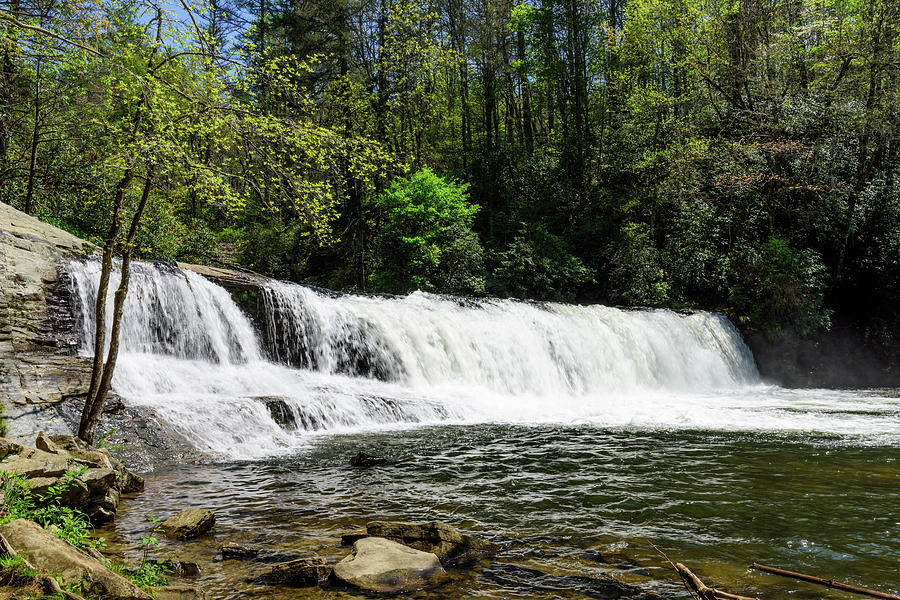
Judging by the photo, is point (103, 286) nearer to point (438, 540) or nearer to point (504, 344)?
point (438, 540)

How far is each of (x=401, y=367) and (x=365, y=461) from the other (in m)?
6.37

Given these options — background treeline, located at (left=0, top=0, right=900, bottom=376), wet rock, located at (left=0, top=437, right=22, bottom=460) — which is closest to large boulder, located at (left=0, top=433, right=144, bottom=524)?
wet rock, located at (left=0, top=437, right=22, bottom=460)

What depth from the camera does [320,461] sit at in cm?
761

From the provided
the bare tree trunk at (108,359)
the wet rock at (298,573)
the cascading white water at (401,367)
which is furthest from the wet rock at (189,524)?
the cascading white water at (401,367)

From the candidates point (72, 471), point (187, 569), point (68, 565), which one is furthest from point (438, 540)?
point (72, 471)

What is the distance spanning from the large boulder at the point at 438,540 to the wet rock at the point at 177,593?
1.47m

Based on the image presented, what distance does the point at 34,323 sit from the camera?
348 inches

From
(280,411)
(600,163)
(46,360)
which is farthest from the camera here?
(600,163)

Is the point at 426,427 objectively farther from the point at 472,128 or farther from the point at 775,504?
the point at 472,128

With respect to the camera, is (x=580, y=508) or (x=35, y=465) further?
(x=580, y=508)

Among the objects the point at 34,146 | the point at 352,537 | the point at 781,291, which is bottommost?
the point at 352,537

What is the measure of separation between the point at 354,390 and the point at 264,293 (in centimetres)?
336

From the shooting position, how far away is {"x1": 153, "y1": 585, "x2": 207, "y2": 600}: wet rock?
3110 millimetres

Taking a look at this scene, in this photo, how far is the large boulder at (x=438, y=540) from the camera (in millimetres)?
4242
